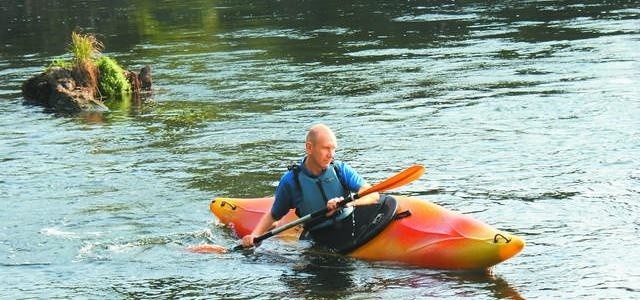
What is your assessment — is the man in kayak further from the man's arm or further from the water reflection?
the water reflection

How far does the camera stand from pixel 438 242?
328 inches

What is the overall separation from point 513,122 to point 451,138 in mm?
1187

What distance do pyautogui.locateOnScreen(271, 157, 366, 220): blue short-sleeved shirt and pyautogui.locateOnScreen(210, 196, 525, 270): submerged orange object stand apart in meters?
0.48

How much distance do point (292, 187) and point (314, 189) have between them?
0.18 metres

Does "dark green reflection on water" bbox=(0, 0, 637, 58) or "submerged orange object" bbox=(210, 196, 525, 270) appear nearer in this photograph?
"submerged orange object" bbox=(210, 196, 525, 270)

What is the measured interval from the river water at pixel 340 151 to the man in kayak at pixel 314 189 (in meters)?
0.43

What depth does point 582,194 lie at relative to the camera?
10312mm

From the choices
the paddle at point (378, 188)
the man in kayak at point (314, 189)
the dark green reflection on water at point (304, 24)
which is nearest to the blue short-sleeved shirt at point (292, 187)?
the man in kayak at point (314, 189)

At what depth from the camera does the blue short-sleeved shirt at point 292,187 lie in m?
8.48

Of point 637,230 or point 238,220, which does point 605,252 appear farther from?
point 238,220

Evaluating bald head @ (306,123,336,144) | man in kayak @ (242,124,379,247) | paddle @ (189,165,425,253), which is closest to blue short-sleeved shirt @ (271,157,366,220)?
man in kayak @ (242,124,379,247)

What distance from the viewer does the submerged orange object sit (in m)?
8.09

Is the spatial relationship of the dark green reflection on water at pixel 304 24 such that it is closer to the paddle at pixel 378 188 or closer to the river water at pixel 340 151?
the river water at pixel 340 151

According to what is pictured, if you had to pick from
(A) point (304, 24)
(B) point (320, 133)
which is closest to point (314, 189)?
(B) point (320, 133)
